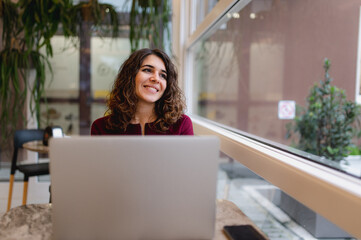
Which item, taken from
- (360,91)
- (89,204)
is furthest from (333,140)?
(89,204)

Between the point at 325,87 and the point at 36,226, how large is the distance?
6.08ft

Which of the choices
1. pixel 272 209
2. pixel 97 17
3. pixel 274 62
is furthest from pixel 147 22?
pixel 272 209

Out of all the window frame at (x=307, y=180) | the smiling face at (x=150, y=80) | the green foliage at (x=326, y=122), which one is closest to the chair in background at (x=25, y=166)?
the smiling face at (x=150, y=80)

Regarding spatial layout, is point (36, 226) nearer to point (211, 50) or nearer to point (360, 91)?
point (360, 91)

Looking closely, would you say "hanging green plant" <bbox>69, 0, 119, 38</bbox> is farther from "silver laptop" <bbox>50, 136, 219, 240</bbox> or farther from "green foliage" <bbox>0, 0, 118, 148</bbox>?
"silver laptop" <bbox>50, 136, 219, 240</bbox>

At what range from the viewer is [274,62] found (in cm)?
264

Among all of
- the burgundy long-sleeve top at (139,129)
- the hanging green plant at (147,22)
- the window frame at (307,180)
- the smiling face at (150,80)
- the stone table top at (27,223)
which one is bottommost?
the stone table top at (27,223)

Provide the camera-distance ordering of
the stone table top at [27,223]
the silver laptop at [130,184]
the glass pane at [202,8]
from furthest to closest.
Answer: the glass pane at [202,8], the stone table top at [27,223], the silver laptop at [130,184]

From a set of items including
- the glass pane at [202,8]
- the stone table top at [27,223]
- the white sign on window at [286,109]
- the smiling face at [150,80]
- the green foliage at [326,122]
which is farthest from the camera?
the glass pane at [202,8]

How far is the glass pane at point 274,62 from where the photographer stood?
1.58 meters

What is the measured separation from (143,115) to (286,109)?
1446 millimetres

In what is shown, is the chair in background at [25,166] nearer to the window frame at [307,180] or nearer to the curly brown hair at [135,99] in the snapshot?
the curly brown hair at [135,99]

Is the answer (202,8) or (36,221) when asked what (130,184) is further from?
(202,8)

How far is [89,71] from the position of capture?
359 cm
